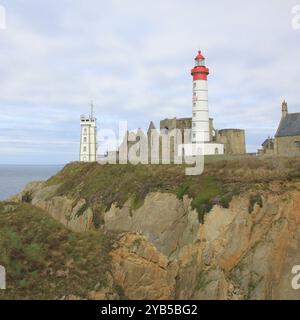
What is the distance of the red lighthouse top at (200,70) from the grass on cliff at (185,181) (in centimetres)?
1474

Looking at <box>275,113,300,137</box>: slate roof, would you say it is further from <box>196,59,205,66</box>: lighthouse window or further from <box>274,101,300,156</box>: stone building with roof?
<box>196,59,205,66</box>: lighthouse window

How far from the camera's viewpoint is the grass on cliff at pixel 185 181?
104 ft

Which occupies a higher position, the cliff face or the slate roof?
the slate roof

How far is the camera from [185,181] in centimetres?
3516

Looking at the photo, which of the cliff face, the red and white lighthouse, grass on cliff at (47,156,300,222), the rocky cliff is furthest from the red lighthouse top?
the cliff face

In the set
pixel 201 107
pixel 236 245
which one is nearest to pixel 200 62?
pixel 201 107

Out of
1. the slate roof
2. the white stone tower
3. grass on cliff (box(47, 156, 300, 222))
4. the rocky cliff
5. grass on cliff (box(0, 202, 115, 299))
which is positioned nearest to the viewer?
grass on cliff (box(0, 202, 115, 299))

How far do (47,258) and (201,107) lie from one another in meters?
36.7

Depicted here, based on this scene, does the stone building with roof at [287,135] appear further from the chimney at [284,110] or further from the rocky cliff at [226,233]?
the rocky cliff at [226,233]

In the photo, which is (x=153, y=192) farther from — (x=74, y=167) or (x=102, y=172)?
(x=74, y=167)

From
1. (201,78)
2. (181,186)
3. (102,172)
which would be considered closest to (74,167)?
(102,172)

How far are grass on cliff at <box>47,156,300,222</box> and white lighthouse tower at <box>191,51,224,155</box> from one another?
433 inches

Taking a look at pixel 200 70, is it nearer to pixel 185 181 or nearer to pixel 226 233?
pixel 185 181

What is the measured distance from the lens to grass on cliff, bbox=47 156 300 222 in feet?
104
